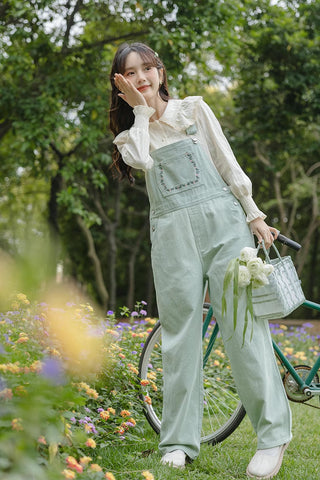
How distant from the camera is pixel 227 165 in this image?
8.45 feet

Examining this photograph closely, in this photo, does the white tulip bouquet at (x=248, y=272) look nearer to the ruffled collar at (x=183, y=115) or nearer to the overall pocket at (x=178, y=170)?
the overall pocket at (x=178, y=170)

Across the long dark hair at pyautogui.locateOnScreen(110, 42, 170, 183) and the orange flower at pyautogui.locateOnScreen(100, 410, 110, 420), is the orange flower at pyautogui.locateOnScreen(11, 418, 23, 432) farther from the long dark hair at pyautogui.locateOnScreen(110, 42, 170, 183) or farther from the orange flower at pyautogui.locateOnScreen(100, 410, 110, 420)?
the long dark hair at pyautogui.locateOnScreen(110, 42, 170, 183)

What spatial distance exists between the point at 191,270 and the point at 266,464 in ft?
2.71

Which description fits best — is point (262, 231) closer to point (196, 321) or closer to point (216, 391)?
point (196, 321)

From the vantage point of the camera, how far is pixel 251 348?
96.7 inches

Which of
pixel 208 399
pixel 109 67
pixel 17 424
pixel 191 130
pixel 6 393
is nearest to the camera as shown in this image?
pixel 17 424

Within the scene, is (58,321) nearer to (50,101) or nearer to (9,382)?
(9,382)

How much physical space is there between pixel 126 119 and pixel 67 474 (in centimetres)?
167

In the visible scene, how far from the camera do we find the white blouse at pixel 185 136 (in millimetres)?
2518

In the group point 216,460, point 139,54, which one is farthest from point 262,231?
point 216,460

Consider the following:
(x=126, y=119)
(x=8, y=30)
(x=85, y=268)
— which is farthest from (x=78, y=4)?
(x=85, y=268)

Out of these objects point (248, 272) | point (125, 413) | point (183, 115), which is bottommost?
point (125, 413)

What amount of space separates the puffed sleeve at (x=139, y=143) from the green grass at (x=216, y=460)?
48.2 inches

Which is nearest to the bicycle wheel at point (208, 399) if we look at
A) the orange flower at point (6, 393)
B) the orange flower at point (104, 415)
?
the orange flower at point (104, 415)
